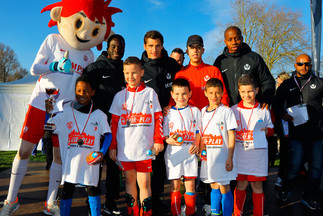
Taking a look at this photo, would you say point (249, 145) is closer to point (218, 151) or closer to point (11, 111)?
point (218, 151)

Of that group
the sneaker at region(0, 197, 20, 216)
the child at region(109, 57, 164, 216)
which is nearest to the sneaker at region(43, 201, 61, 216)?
the sneaker at region(0, 197, 20, 216)

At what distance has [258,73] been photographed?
3.70 m

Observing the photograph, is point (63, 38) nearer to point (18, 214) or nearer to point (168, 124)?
point (168, 124)

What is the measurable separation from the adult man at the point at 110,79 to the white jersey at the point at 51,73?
0.90 ft

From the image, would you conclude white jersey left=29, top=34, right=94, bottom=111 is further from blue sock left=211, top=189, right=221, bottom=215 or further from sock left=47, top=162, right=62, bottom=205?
blue sock left=211, top=189, right=221, bottom=215

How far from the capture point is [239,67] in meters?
3.68

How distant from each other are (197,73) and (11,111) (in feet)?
35.2

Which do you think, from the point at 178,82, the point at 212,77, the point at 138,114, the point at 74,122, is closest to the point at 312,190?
the point at 212,77

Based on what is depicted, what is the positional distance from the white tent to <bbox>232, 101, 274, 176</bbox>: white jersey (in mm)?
10581

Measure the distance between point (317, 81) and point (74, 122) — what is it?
3798 millimetres

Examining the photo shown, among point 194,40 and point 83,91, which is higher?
point 194,40

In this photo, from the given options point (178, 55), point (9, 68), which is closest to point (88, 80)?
point (178, 55)

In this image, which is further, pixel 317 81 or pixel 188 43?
pixel 317 81

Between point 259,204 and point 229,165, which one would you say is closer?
point 229,165
